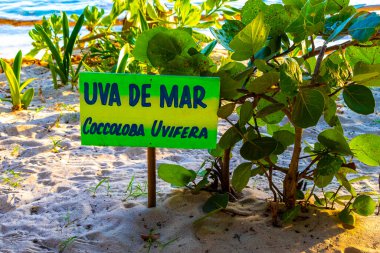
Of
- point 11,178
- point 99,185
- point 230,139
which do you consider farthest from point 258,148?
point 11,178

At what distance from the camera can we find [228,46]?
126 cm

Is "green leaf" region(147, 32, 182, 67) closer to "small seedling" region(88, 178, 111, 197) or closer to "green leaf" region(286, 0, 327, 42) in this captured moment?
"green leaf" region(286, 0, 327, 42)

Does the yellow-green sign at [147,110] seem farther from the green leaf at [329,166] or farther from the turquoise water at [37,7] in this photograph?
the turquoise water at [37,7]

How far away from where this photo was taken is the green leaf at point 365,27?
105 cm

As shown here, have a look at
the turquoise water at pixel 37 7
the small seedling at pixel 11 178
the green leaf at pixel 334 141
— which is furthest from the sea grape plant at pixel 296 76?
the turquoise water at pixel 37 7

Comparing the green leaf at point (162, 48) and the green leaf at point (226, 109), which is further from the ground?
the green leaf at point (162, 48)

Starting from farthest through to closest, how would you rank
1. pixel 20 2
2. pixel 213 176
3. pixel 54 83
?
pixel 20 2
pixel 54 83
pixel 213 176

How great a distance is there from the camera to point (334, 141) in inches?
50.6

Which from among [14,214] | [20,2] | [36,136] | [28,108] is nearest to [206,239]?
[14,214]

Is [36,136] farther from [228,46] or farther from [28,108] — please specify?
[228,46]

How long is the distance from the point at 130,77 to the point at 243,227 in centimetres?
51

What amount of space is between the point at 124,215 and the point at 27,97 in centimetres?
137

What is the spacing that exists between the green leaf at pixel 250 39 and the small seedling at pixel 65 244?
67 cm

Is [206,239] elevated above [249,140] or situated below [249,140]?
below
